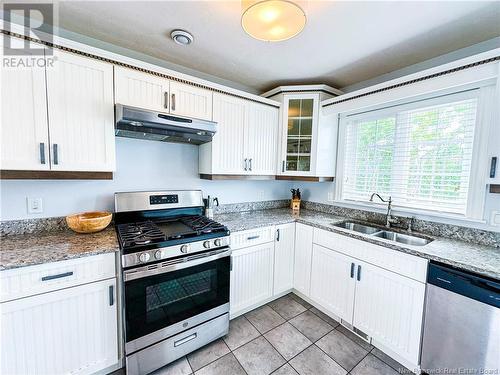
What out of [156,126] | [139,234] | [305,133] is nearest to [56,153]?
[156,126]

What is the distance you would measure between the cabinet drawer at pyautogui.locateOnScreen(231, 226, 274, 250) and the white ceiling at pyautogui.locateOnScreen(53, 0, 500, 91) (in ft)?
5.35

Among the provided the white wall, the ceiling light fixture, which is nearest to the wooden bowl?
the white wall

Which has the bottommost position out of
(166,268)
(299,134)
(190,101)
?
(166,268)

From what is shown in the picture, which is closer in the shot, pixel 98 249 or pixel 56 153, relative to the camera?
pixel 98 249

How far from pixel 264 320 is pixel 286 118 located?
7.08ft

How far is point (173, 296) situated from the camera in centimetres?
155

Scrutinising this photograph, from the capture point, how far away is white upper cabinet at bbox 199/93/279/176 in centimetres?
213

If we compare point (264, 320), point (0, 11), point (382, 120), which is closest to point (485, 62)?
point (382, 120)

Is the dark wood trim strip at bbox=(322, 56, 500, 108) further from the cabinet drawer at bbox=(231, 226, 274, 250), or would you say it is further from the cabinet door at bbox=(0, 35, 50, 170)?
the cabinet door at bbox=(0, 35, 50, 170)

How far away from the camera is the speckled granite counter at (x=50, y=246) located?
1178 mm

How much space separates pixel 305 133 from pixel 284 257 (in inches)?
56.6

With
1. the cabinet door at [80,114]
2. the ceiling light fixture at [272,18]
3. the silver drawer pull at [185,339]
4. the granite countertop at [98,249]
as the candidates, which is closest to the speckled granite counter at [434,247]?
the granite countertop at [98,249]

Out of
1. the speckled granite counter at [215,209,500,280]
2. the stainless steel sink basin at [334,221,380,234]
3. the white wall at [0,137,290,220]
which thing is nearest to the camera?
the speckled granite counter at [215,209,500,280]

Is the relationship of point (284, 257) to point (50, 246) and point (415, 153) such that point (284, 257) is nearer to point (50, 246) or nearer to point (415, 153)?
point (415, 153)
